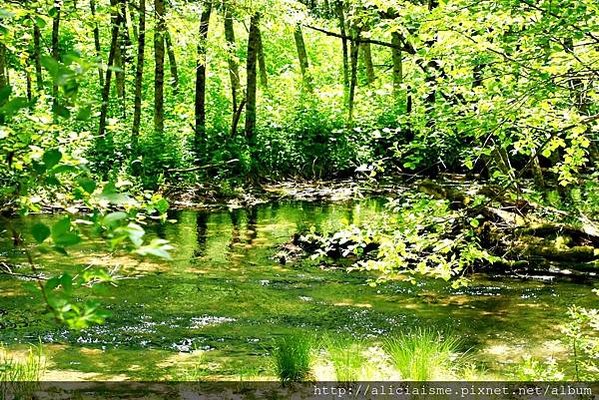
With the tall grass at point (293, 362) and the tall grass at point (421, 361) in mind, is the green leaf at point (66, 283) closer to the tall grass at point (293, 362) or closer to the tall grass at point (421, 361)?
the tall grass at point (421, 361)

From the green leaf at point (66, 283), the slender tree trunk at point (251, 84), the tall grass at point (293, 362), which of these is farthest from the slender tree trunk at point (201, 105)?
the green leaf at point (66, 283)

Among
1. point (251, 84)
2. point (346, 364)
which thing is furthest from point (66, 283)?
point (251, 84)

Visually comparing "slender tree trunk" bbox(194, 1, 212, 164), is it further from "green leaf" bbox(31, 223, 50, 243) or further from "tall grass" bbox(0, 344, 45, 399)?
"green leaf" bbox(31, 223, 50, 243)

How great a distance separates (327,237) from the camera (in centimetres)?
1122

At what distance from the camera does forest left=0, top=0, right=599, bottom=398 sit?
3391 mm

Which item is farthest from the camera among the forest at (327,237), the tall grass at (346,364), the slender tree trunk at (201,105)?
the slender tree trunk at (201,105)

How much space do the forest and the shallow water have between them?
41 millimetres

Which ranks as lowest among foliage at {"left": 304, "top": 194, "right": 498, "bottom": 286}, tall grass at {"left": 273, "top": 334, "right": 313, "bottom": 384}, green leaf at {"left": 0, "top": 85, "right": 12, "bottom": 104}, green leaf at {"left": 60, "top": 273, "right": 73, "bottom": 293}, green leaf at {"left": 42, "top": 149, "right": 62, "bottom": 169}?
tall grass at {"left": 273, "top": 334, "right": 313, "bottom": 384}

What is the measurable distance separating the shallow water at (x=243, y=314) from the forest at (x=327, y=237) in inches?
1.6

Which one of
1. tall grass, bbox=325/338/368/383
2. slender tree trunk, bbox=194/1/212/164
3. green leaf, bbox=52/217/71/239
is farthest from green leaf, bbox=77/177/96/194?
slender tree trunk, bbox=194/1/212/164

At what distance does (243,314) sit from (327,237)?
2539 mm

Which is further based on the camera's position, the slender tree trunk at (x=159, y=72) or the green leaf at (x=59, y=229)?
the slender tree trunk at (x=159, y=72)

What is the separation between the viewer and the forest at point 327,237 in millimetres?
3391

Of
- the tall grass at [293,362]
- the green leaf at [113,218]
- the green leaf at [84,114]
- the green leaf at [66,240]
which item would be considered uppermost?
the green leaf at [84,114]
